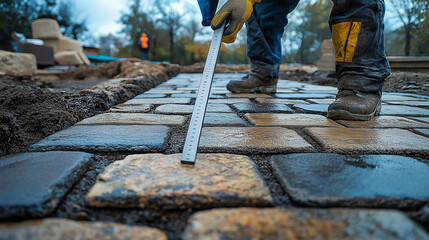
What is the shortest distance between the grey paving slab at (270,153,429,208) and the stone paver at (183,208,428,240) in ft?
0.17

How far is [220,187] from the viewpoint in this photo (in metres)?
0.67

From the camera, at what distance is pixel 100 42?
31875mm

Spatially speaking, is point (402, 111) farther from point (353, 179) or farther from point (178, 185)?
point (178, 185)

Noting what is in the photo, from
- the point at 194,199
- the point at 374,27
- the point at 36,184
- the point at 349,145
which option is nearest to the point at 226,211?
the point at 194,199

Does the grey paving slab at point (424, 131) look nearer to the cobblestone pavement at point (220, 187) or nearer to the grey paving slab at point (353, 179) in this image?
the cobblestone pavement at point (220, 187)

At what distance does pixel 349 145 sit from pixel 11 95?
5.78 feet

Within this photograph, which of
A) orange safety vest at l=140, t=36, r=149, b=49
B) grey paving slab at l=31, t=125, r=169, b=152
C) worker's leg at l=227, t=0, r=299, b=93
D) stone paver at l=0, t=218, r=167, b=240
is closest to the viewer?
stone paver at l=0, t=218, r=167, b=240

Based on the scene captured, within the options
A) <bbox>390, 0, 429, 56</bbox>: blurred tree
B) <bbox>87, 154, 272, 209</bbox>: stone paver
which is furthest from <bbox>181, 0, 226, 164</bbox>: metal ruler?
<bbox>390, 0, 429, 56</bbox>: blurred tree

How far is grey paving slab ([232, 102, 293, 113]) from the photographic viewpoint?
5.84ft

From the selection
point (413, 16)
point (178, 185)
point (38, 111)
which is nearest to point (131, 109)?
point (38, 111)

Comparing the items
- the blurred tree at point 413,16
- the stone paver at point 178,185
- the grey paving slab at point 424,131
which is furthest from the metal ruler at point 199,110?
the blurred tree at point 413,16

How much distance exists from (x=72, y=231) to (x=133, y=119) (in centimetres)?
101

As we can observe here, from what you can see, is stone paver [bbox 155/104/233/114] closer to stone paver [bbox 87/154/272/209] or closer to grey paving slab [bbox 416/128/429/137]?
stone paver [bbox 87/154/272/209]

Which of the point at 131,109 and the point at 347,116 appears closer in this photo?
the point at 347,116
